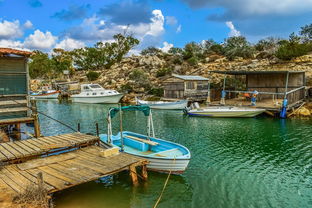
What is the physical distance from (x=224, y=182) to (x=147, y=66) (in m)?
52.5

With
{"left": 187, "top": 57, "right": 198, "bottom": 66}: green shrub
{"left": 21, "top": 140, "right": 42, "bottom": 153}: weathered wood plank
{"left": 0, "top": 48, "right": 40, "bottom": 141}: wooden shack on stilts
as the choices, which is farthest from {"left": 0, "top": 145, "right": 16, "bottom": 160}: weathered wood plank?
{"left": 187, "top": 57, "right": 198, "bottom": 66}: green shrub

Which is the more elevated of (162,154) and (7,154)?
(7,154)

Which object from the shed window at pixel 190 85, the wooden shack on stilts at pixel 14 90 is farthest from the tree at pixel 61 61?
the wooden shack on stilts at pixel 14 90

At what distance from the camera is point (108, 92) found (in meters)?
44.5

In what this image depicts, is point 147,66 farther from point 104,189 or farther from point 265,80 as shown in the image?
point 104,189

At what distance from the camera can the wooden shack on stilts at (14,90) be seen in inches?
530

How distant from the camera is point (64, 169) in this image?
9008 millimetres

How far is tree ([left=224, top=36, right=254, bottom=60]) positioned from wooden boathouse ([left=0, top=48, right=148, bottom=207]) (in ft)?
157

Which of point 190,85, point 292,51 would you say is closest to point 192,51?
point 292,51

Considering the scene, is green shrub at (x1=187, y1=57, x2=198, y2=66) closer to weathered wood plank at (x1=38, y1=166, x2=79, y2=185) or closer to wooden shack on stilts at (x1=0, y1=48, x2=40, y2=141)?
wooden shack on stilts at (x1=0, y1=48, x2=40, y2=141)

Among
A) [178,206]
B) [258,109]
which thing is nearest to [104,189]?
[178,206]

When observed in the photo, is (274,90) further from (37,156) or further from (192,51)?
(192,51)

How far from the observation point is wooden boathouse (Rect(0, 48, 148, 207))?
7871 mm

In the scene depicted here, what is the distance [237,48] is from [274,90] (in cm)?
2674
